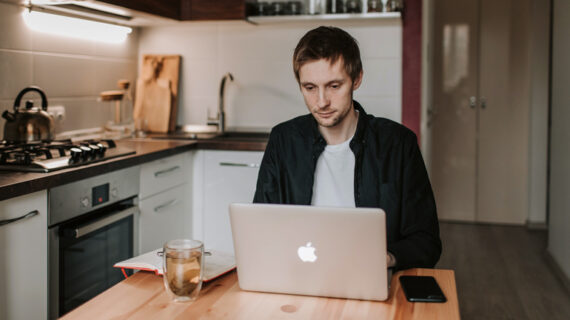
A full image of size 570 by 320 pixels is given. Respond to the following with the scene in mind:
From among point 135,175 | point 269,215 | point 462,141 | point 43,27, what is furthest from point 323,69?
point 462,141

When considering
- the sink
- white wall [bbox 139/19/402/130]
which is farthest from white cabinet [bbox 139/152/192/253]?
white wall [bbox 139/19/402/130]

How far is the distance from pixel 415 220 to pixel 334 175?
0.28m

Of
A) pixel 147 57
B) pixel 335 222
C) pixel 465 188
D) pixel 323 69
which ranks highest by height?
pixel 147 57

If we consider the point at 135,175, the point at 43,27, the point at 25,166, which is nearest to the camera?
the point at 25,166

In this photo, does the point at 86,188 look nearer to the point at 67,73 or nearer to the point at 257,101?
the point at 67,73

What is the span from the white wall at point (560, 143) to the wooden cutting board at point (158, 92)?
249 cm

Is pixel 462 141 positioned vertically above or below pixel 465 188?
above

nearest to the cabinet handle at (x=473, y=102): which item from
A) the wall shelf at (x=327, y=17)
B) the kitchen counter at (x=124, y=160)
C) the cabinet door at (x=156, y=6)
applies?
the wall shelf at (x=327, y=17)

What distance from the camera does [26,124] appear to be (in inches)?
98.3

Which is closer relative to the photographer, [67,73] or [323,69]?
[323,69]

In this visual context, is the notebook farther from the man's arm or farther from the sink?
the sink

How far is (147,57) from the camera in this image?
3.86 meters

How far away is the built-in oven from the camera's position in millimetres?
2090

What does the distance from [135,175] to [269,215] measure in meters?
1.65
